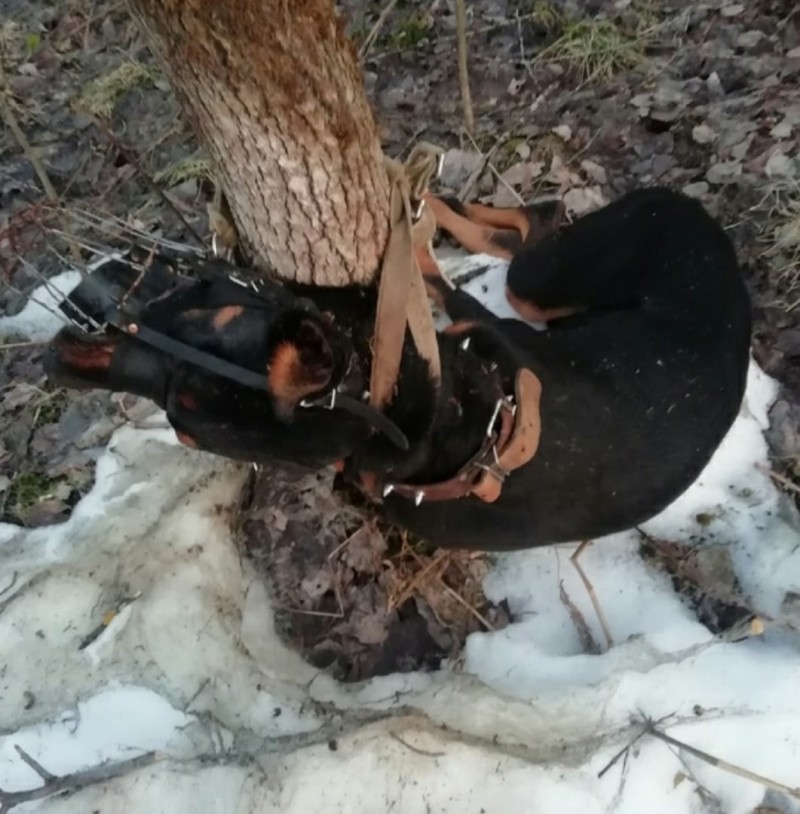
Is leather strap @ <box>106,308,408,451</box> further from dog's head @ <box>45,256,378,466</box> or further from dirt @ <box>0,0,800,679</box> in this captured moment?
dirt @ <box>0,0,800,679</box>

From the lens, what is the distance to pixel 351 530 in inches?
120

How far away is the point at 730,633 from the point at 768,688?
0.19 metres

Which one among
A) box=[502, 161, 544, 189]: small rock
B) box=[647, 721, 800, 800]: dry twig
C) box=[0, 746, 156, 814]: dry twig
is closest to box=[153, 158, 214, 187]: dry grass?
box=[502, 161, 544, 189]: small rock

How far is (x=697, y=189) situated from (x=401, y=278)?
6.60 feet

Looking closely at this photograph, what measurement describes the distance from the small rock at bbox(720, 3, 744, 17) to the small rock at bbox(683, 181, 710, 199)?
1.06m

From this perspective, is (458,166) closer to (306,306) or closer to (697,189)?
(697,189)

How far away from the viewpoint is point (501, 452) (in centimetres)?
238

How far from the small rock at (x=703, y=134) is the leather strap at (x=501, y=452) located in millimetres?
1897

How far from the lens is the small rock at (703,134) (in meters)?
3.80

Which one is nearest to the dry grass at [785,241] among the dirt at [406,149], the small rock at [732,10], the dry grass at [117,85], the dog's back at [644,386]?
the dirt at [406,149]

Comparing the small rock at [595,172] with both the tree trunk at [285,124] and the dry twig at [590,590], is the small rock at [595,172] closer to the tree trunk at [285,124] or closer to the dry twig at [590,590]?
the dry twig at [590,590]

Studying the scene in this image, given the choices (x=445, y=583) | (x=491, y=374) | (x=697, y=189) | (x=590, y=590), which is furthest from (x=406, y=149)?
(x=590, y=590)

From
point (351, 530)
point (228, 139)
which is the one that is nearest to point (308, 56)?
point (228, 139)

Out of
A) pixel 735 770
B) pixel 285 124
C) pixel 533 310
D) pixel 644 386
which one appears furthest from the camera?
pixel 533 310
